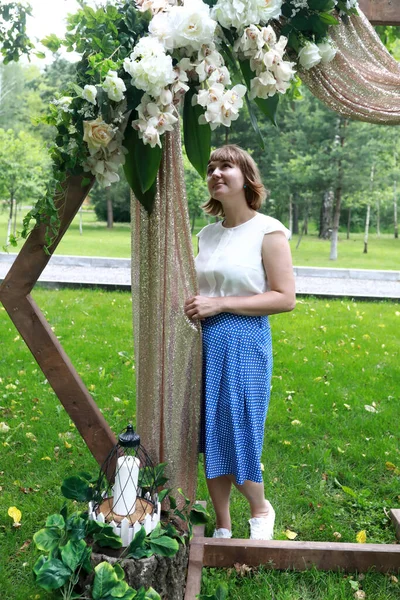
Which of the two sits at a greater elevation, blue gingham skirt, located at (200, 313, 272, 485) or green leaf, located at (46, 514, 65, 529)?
blue gingham skirt, located at (200, 313, 272, 485)

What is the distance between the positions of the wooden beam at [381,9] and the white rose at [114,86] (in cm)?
120

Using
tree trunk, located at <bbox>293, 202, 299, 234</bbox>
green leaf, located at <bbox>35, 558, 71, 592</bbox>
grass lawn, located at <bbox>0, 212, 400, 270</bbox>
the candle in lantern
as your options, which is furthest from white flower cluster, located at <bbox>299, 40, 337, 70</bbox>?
tree trunk, located at <bbox>293, 202, 299, 234</bbox>

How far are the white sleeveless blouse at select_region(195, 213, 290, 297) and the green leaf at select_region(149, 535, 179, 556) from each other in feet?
3.22

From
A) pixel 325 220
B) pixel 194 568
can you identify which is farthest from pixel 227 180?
pixel 325 220

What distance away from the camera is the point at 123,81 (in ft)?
6.43

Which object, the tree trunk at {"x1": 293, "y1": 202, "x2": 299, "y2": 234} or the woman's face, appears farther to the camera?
the tree trunk at {"x1": 293, "y1": 202, "x2": 299, "y2": 234}

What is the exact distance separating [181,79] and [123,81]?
20 centimetres

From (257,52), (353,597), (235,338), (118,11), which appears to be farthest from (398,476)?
(118,11)

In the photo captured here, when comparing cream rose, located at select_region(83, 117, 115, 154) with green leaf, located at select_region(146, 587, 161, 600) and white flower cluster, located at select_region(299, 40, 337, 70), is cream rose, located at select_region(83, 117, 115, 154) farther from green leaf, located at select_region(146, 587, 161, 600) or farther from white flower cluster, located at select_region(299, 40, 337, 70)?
green leaf, located at select_region(146, 587, 161, 600)

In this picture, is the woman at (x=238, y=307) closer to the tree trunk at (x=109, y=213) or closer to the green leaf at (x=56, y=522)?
the green leaf at (x=56, y=522)

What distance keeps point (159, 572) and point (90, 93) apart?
1.70m

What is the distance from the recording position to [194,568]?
7.87 feet

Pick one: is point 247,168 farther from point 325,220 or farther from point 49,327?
point 325,220

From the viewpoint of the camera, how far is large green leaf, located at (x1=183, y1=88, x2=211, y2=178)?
2150mm
